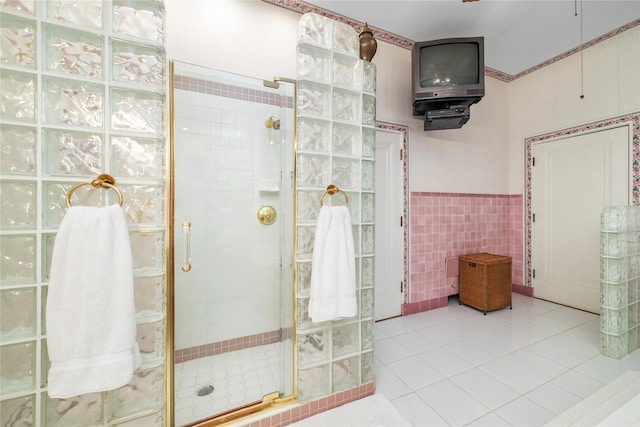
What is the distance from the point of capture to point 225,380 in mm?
1556

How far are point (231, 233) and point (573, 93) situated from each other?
3876 millimetres

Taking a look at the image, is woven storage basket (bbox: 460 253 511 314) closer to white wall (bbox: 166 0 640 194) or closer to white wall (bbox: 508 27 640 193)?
white wall (bbox: 166 0 640 194)

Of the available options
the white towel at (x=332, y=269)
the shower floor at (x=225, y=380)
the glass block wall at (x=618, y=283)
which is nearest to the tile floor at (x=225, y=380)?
the shower floor at (x=225, y=380)

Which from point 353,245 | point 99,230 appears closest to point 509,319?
point 353,245

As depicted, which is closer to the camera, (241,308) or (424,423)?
(424,423)

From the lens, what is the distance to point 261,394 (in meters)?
1.42

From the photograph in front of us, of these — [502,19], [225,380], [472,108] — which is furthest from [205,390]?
[472,108]

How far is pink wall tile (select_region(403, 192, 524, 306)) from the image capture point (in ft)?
8.79

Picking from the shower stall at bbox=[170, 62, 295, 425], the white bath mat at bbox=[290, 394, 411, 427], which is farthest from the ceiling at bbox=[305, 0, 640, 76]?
the white bath mat at bbox=[290, 394, 411, 427]

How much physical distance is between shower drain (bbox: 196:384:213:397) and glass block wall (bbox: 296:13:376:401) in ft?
1.85

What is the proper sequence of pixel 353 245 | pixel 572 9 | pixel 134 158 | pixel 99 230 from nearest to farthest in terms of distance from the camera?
1. pixel 99 230
2. pixel 134 158
3. pixel 353 245
4. pixel 572 9

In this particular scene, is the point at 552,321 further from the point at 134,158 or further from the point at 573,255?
the point at 134,158

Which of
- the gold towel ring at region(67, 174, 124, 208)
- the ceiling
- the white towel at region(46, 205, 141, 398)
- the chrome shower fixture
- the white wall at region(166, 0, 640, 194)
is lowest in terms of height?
the white towel at region(46, 205, 141, 398)

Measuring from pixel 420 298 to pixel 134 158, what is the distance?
109 inches
